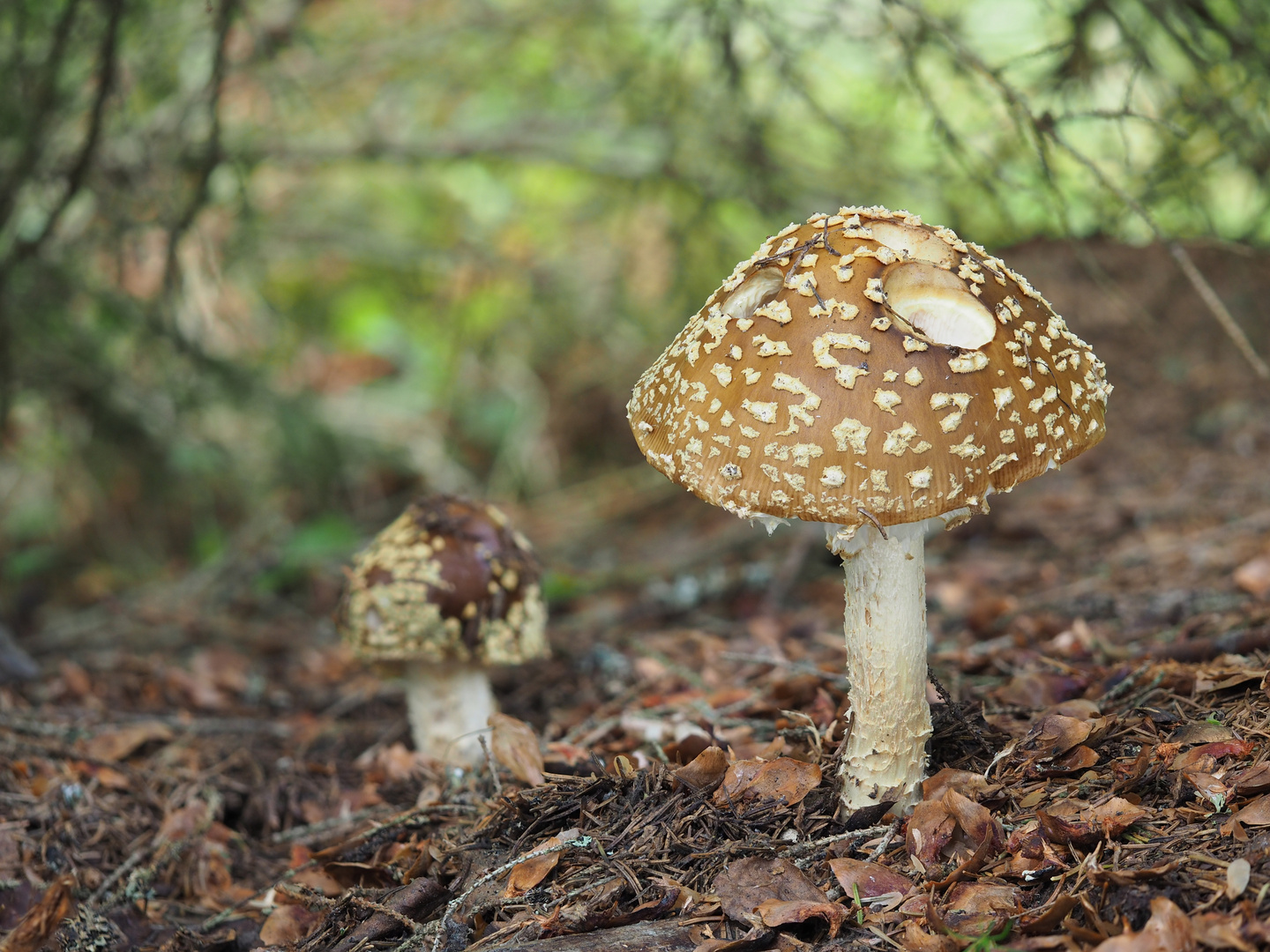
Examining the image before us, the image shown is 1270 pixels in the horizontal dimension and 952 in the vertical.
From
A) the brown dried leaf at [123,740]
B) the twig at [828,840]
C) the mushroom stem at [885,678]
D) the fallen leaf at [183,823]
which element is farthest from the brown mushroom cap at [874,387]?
the brown dried leaf at [123,740]

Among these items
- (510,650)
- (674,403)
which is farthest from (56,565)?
(674,403)

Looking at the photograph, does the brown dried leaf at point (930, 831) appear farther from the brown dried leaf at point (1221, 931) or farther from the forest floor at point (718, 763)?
the brown dried leaf at point (1221, 931)

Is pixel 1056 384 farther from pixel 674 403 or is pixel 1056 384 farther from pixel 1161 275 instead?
pixel 1161 275

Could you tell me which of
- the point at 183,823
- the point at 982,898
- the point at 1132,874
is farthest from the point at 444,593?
the point at 1132,874

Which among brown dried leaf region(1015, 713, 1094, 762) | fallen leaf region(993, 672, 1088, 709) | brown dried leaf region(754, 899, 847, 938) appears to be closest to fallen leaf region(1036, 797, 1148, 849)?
brown dried leaf region(1015, 713, 1094, 762)

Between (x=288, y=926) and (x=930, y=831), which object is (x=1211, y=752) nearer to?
(x=930, y=831)

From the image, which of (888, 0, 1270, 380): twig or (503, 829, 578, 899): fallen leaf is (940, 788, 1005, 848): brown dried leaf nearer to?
(503, 829, 578, 899): fallen leaf
